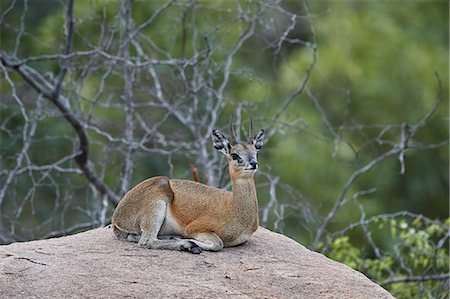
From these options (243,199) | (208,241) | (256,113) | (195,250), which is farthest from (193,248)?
(256,113)

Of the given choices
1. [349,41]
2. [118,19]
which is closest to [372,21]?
[349,41]

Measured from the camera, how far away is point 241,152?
969 centimetres

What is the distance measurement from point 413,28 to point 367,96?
555cm

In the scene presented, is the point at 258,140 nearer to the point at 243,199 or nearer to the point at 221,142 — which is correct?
the point at 221,142

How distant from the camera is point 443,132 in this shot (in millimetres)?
26109

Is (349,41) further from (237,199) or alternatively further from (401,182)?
(237,199)

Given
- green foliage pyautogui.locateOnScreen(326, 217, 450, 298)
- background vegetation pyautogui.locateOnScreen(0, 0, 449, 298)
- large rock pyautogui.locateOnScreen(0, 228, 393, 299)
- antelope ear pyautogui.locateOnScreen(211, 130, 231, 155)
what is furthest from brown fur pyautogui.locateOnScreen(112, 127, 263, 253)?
green foliage pyautogui.locateOnScreen(326, 217, 450, 298)

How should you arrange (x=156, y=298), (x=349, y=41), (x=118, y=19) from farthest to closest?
(x=349, y=41) → (x=118, y=19) → (x=156, y=298)

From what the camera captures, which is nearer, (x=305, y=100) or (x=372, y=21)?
(x=305, y=100)

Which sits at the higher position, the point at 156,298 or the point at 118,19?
the point at 118,19

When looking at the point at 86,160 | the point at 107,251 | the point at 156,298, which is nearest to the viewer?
the point at 156,298

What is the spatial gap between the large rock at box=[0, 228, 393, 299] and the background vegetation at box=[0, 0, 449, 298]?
3042 mm

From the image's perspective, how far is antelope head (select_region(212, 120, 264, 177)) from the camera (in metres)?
9.66

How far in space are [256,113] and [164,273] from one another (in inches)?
308
